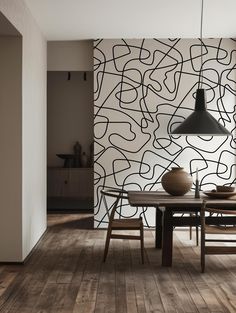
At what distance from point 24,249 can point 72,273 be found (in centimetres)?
73

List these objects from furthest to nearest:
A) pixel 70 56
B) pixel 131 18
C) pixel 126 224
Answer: pixel 70 56 → pixel 131 18 → pixel 126 224

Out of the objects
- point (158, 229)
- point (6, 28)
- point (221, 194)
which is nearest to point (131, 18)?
point (6, 28)

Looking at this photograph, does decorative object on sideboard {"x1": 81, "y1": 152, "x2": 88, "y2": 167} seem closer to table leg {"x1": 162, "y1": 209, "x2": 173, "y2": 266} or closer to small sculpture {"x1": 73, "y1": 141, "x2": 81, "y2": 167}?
small sculpture {"x1": 73, "y1": 141, "x2": 81, "y2": 167}

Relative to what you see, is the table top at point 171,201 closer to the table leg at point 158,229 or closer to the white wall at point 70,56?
the table leg at point 158,229

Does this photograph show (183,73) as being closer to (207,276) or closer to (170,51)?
(170,51)

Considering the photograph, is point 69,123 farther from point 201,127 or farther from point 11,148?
point 201,127

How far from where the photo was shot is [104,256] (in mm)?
5152

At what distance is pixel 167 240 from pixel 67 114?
181 inches

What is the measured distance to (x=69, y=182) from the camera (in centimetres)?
866

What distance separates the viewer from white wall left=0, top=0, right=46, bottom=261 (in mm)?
5039

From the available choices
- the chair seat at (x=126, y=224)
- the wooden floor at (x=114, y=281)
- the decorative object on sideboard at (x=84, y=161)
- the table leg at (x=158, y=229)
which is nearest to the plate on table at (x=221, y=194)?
the wooden floor at (x=114, y=281)

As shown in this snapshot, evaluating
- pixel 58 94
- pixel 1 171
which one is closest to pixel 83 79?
pixel 58 94

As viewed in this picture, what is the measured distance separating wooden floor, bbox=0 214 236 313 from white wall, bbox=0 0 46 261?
1.18 feet

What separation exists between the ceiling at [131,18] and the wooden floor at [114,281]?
2602mm
